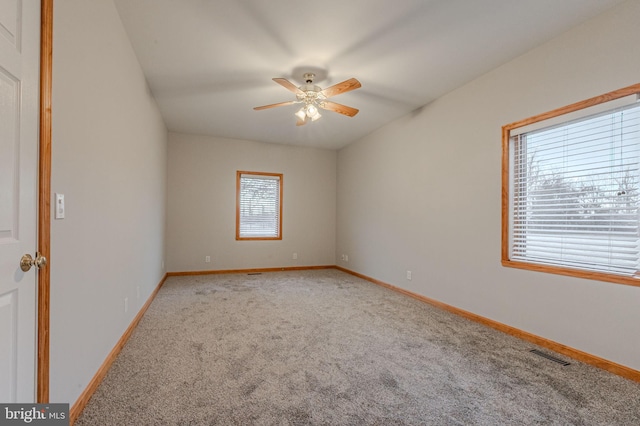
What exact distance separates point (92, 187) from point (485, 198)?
11.2 ft

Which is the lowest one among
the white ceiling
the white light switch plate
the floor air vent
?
the floor air vent

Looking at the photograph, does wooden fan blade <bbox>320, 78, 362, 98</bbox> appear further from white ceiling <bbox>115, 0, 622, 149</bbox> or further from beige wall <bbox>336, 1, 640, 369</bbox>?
beige wall <bbox>336, 1, 640, 369</bbox>

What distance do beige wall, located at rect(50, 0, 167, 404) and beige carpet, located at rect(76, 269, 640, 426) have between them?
342 mm

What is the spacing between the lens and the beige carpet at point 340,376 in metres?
1.64

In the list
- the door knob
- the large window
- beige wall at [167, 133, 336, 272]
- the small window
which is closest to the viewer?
the door knob

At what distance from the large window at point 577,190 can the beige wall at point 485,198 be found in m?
0.10

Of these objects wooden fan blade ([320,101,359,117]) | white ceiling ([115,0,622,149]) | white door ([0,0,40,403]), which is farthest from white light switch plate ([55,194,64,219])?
wooden fan blade ([320,101,359,117])

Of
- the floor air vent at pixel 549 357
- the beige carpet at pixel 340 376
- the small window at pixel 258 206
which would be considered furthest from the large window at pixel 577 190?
the small window at pixel 258 206

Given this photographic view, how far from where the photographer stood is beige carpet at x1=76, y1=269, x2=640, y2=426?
1.64 m

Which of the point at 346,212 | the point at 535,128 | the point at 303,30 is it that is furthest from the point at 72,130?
Result: the point at 346,212

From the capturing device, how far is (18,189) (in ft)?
3.57

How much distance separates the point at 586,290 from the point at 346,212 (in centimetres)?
411

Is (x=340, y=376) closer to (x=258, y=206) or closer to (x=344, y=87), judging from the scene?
(x=344, y=87)

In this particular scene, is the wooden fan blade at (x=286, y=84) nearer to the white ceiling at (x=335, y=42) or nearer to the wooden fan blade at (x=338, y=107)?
the white ceiling at (x=335, y=42)
